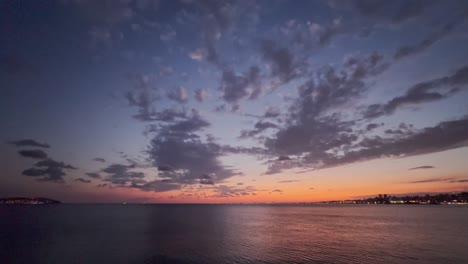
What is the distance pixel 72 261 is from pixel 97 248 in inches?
462

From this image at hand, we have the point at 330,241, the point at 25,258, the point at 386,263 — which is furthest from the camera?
the point at 330,241

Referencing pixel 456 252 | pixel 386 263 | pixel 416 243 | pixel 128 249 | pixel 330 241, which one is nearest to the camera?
pixel 386 263

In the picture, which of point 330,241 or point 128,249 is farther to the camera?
Answer: point 330,241

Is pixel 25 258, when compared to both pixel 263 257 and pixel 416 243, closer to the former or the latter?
pixel 263 257

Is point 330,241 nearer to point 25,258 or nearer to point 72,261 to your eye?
point 72,261

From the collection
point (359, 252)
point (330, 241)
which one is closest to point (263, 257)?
point (359, 252)

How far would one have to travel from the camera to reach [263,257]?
2169 inches

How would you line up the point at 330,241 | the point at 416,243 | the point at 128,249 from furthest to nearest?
the point at 330,241 → the point at 416,243 → the point at 128,249

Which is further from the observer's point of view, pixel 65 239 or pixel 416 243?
pixel 65 239

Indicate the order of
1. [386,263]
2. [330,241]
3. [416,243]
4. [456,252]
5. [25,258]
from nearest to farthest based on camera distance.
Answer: [386,263] → [25,258] → [456,252] → [416,243] → [330,241]

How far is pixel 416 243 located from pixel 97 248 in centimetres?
6787

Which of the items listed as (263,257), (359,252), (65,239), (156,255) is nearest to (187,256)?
(156,255)

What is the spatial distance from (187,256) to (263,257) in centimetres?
1344

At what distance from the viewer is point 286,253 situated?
58469 millimetres
